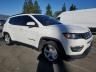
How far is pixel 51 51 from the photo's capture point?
19.2 ft

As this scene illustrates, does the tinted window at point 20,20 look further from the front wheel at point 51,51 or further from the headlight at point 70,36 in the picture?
the headlight at point 70,36

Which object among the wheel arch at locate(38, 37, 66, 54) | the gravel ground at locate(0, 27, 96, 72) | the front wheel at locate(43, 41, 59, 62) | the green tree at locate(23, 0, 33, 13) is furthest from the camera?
the green tree at locate(23, 0, 33, 13)

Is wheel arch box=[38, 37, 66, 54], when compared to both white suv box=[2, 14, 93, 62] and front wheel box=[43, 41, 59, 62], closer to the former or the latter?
white suv box=[2, 14, 93, 62]

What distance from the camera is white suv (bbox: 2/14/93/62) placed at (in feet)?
17.4

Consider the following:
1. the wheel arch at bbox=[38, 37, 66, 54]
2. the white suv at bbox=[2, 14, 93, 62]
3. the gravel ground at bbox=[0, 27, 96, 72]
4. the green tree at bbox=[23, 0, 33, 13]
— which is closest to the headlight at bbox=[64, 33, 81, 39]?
the white suv at bbox=[2, 14, 93, 62]

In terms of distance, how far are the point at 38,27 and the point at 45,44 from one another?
0.80 metres

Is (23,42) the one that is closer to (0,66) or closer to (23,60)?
(23,60)

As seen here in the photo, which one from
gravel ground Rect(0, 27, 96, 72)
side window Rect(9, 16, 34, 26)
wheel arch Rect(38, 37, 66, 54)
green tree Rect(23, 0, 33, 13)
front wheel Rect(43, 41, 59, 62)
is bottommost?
gravel ground Rect(0, 27, 96, 72)

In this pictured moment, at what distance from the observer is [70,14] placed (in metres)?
22.5

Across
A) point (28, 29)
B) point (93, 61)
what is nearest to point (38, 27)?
point (28, 29)

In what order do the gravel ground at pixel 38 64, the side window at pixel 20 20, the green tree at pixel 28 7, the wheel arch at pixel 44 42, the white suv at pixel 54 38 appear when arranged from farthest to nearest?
the green tree at pixel 28 7 → the side window at pixel 20 20 → the wheel arch at pixel 44 42 → the white suv at pixel 54 38 → the gravel ground at pixel 38 64

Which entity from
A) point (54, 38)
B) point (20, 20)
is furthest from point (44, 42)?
point (20, 20)

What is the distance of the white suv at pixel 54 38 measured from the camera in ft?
17.4

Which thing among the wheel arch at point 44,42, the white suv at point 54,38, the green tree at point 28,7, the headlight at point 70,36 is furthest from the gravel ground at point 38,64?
the green tree at point 28,7
